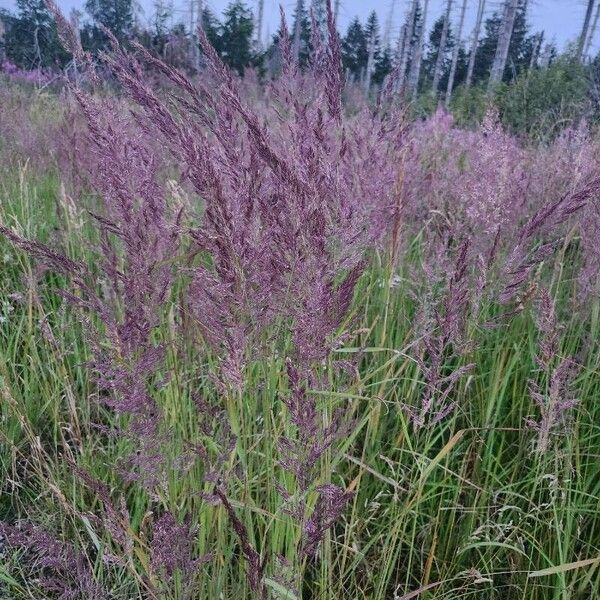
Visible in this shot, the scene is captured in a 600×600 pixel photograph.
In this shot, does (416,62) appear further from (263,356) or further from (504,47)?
(263,356)

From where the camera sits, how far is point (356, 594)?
1257mm

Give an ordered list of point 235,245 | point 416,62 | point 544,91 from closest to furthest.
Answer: point 235,245 → point 544,91 → point 416,62

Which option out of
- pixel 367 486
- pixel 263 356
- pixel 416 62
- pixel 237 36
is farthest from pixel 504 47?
pixel 263 356

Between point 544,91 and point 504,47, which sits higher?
point 504,47

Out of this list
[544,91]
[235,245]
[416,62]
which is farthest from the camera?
[416,62]

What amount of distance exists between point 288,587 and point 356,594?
43 cm

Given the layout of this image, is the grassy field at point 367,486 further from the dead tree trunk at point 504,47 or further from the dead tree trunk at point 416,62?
the dead tree trunk at point 504,47

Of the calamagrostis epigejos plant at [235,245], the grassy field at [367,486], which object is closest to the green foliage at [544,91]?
the grassy field at [367,486]

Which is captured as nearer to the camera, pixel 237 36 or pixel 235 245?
pixel 235 245

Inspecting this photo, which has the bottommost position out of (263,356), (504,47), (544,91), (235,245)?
(263,356)

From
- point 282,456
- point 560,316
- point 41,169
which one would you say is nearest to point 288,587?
point 282,456

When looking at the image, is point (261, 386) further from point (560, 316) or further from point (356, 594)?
point (560, 316)

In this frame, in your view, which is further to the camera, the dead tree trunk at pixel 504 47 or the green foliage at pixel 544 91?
the dead tree trunk at pixel 504 47

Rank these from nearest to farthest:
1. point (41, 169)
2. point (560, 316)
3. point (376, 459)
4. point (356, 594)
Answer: point (356, 594), point (376, 459), point (560, 316), point (41, 169)
